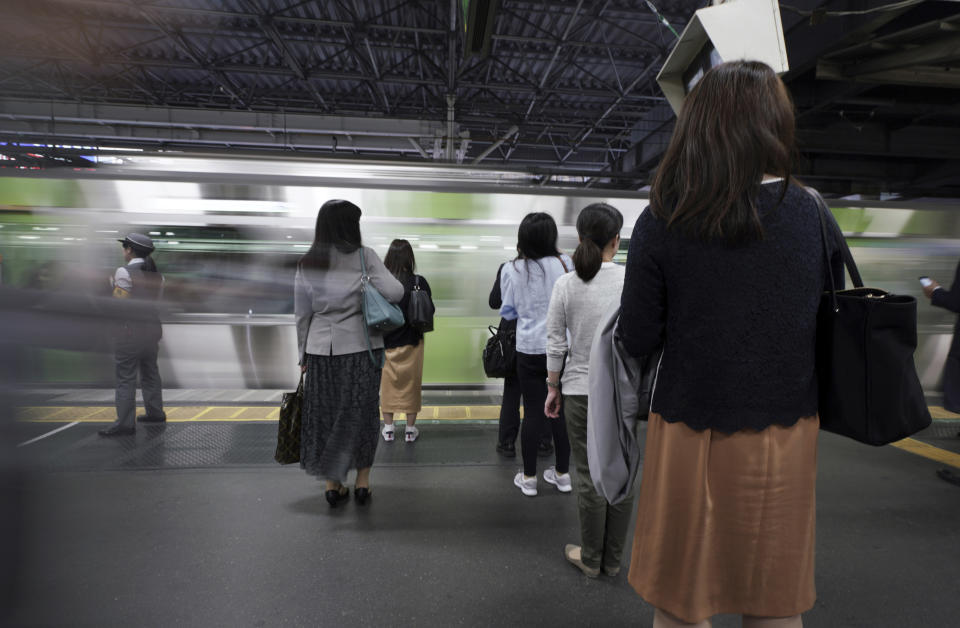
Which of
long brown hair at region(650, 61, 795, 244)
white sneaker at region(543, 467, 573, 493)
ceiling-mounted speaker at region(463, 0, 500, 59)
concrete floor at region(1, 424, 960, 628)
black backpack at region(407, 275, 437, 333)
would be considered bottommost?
concrete floor at region(1, 424, 960, 628)

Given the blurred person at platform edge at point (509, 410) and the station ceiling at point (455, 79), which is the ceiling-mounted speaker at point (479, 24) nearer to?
the station ceiling at point (455, 79)

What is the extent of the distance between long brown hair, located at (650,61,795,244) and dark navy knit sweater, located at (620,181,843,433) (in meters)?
0.03

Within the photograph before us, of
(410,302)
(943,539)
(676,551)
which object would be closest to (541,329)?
(410,302)

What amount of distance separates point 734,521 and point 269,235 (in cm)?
476

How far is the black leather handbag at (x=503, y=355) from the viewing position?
3.16m

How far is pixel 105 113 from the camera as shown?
28.5 ft

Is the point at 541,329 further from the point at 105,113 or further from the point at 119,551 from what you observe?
the point at 105,113

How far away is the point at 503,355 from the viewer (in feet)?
10.4

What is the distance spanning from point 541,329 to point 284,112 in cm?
787

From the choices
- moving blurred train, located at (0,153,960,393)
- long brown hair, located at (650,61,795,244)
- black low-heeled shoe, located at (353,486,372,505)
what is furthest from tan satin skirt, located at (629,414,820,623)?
moving blurred train, located at (0,153,960,393)

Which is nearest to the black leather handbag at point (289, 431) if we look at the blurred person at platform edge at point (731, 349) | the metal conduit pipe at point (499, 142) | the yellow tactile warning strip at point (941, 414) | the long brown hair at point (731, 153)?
the blurred person at platform edge at point (731, 349)

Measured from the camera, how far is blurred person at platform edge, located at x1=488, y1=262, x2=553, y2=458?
3.31 m

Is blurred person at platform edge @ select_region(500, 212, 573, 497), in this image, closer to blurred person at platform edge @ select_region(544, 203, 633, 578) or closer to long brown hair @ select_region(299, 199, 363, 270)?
blurred person at platform edge @ select_region(544, 203, 633, 578)

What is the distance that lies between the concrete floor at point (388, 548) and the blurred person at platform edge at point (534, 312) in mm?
459
